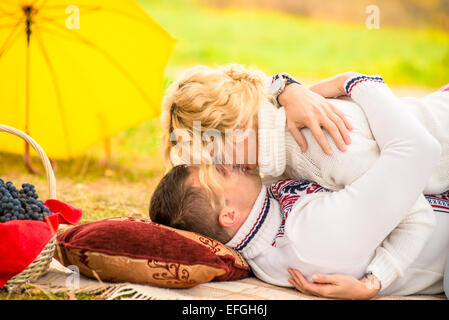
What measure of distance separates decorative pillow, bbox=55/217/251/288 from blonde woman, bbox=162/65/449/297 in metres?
0.17

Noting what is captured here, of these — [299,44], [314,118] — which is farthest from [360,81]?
[299,44]

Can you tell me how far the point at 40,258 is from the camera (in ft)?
4.02

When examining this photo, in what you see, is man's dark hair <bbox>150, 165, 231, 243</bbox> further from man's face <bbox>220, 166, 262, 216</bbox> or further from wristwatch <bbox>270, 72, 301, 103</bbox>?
wristwatch <bbox>270, 72, 301, 103</bbox>

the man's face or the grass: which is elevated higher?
the grass

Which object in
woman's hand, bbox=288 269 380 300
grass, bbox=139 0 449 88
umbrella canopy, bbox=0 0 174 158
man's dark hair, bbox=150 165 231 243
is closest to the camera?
woman's hand, bbox=288 269 380 300

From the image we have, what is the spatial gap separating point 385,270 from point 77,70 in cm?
164

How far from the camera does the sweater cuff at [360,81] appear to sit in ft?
4.50

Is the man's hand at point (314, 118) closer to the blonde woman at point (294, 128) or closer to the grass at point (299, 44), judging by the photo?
the blonde woman at point (294, 128)

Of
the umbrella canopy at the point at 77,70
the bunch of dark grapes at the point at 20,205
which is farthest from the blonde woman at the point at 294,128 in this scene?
the umbrella canopy at the point at 77,70

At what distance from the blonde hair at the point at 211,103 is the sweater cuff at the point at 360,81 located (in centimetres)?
23

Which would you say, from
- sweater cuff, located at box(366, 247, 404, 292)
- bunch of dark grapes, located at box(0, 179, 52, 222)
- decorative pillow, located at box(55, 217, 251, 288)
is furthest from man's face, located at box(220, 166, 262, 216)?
bunch of dark grapes, located at box(0, 179, 52, 222)

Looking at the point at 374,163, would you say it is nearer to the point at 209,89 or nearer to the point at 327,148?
the point at 327,148

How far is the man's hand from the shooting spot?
1.27m
